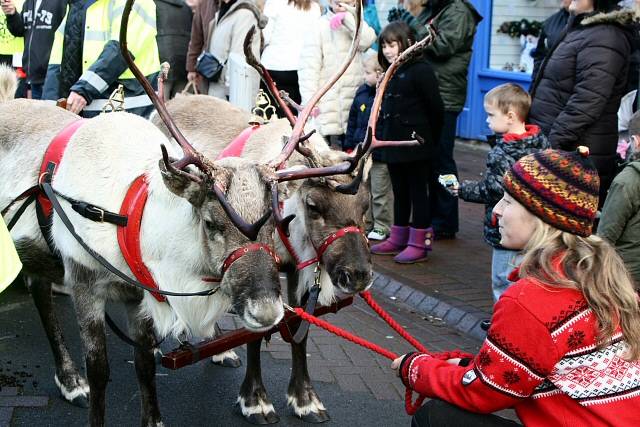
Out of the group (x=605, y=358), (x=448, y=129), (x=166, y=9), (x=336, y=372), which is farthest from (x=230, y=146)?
(x=166, y=9)

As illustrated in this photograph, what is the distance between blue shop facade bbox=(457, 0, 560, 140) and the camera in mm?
12328

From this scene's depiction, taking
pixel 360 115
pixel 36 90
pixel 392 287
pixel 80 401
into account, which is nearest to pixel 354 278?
pixel 80 401

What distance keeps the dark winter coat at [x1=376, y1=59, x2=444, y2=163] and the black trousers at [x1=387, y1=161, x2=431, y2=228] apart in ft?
0.56

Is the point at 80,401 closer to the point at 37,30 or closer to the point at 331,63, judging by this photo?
the point at 37,30

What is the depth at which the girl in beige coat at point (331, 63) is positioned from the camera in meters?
8.43

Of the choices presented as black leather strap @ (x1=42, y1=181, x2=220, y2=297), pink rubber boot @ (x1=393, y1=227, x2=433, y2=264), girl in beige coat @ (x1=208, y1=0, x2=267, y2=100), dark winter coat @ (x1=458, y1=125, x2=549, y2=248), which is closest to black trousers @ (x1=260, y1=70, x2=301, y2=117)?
girl in beige coat @ (x1=208, y1=0, x2=267, y2=100)

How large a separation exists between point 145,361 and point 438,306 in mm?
3092

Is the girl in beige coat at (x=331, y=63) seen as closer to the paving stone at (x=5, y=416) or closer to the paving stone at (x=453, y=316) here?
the paving stone at (x=453, y=316)

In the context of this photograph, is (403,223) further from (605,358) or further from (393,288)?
(605,358)

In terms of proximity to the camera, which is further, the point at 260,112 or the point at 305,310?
the point at 260,112

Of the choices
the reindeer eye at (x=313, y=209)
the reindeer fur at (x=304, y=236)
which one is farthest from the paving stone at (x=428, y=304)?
the reindeer eye at (x=313, y=209)

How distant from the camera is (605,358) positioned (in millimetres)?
2973

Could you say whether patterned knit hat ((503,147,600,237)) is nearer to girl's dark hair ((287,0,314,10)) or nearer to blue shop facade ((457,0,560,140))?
girl's dark hair ((287,0,314,10))

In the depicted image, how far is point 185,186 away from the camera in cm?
373
